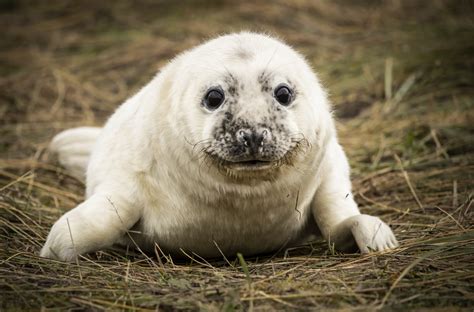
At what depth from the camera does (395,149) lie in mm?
5820

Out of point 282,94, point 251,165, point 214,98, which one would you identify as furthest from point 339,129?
point 251,165

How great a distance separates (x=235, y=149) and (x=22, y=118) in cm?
412

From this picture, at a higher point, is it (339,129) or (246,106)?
(246,106)

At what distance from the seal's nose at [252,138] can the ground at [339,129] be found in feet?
1.78

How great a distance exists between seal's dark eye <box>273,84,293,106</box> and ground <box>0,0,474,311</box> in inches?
32.6

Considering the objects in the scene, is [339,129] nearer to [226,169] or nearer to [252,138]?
[226,169]

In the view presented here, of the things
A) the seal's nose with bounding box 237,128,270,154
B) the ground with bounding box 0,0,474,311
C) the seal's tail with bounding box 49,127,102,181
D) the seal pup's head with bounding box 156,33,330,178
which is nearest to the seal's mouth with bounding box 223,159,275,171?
the seal pup's head with bounding box 156,33,330,178

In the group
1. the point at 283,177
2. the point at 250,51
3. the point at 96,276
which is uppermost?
the point at 250,51

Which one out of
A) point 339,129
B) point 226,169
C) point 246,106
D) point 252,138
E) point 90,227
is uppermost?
point 246,106

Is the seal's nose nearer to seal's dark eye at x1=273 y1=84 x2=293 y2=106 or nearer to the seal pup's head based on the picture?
the seal pup's head

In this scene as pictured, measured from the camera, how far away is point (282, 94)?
363 centimetres

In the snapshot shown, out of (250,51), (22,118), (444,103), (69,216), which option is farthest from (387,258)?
(22,118)

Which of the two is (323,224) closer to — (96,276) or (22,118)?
(96,276)

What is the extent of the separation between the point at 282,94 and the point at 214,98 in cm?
34
